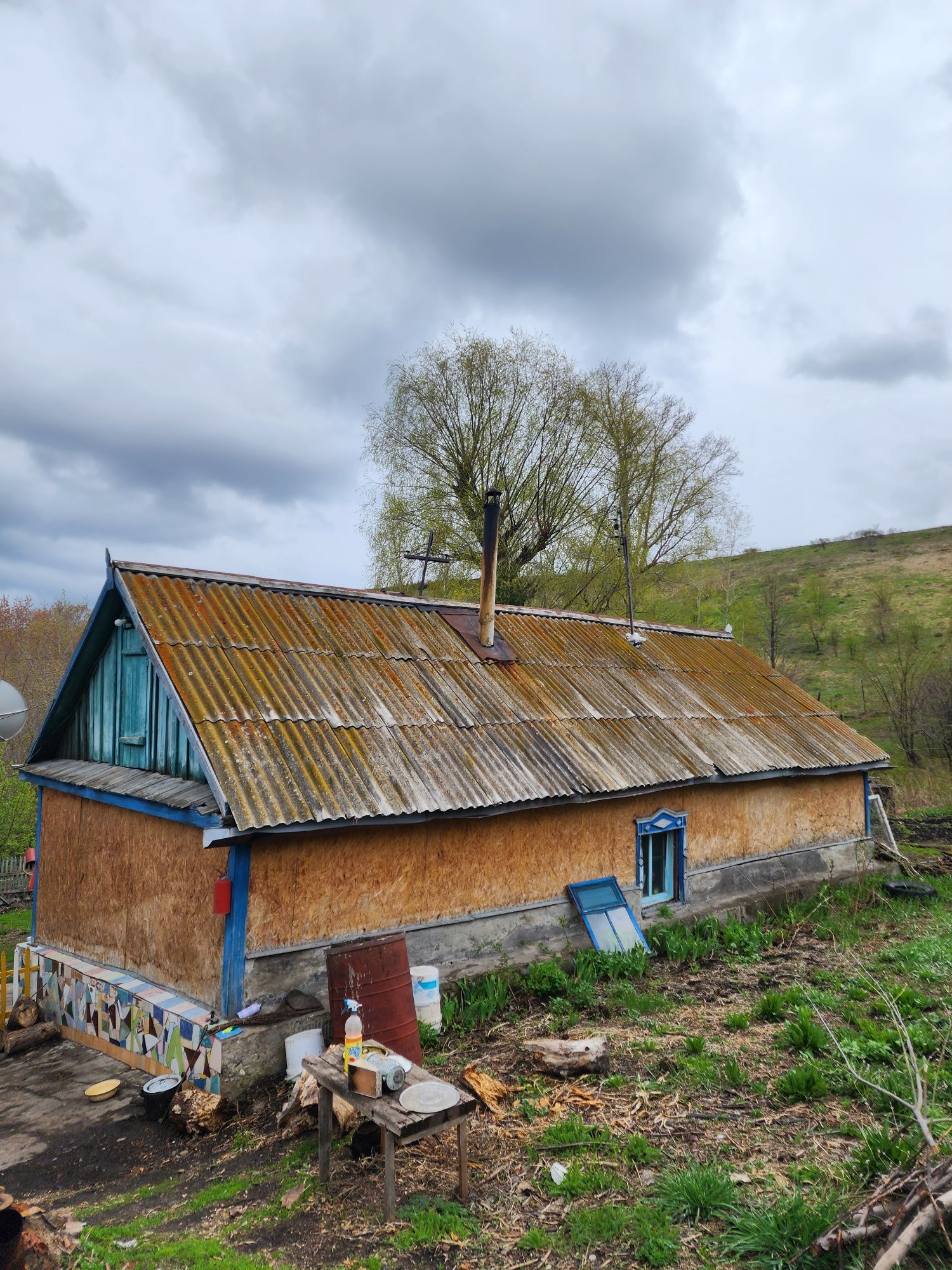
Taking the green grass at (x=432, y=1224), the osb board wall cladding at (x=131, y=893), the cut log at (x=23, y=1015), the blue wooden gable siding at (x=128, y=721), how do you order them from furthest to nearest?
1. the cut log at (x=23, y=1015)
2. the blue wooden gable siding at (x=128, y=721)
3. the osb board wall cladding at (x=131, y=893)
4. the green grass at (x=432, y=1224)

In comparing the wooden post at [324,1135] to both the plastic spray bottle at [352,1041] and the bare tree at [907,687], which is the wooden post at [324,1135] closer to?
the plastic spray bottle at [352,1041]

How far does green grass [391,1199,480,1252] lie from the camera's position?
4.55m

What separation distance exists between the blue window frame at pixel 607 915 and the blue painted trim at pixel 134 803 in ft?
15.7

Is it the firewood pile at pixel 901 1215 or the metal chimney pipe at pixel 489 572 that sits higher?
the metal chimney pipe at pixel 489 572

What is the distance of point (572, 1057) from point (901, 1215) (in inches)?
124

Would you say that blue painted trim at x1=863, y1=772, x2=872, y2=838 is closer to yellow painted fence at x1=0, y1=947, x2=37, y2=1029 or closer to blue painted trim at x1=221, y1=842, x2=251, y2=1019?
blue painted trim at x1=221, y1=842, x2=251, y2=1019

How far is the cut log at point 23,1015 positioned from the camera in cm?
938

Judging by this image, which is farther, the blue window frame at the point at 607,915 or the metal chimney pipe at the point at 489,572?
the metal chimney pipe at the point at 489,572

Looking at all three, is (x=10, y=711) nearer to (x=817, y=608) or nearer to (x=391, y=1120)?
(x=391, y=1120)

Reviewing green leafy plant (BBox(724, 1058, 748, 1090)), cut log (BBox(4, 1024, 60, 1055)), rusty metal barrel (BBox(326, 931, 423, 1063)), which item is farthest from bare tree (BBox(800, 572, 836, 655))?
cut log (BBox(4, 1024, 60, 1055))

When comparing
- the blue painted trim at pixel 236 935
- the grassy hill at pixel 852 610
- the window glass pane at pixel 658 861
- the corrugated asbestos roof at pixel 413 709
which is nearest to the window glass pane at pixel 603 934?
the window glass pane at pixel 658 861

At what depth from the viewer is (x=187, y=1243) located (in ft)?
15.4

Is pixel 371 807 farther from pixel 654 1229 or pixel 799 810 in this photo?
pixel 799 810

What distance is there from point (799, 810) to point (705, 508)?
16.3 meters
